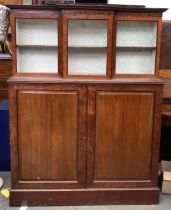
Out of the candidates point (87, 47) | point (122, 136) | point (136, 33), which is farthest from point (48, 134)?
point (136, 33)

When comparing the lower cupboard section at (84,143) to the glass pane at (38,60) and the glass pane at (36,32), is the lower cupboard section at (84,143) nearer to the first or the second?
the glass pane at (38,60)

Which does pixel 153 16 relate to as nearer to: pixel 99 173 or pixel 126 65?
pixel 126 65

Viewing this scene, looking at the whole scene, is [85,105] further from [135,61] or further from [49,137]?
[135,61]

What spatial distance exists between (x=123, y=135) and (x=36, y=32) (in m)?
1.12

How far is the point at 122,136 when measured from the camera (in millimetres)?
2557

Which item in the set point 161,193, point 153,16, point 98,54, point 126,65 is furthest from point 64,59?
point 161,193

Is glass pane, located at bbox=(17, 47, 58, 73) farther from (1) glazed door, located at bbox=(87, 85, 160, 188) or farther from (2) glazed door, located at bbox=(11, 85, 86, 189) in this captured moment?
(1) glazed door, located at bbox=(87, 85, 160, 188)

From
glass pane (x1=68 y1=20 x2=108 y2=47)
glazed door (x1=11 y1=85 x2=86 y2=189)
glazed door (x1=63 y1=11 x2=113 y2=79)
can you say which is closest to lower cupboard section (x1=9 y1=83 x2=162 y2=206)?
glazed door (x1=11 y1=85 x2=86 y2=189)

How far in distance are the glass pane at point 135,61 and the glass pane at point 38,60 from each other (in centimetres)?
54

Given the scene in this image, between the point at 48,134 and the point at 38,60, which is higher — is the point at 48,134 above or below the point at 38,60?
below

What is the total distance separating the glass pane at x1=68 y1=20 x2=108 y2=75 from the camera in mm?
2451

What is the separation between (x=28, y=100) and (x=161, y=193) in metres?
1.52

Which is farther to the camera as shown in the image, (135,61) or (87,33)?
(135,61)

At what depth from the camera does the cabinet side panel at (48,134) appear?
2.47 m
